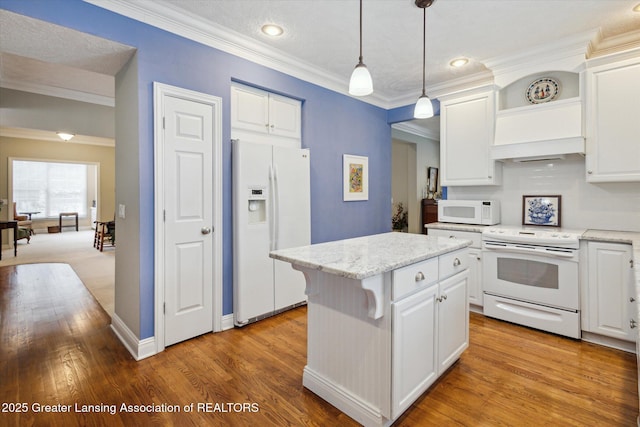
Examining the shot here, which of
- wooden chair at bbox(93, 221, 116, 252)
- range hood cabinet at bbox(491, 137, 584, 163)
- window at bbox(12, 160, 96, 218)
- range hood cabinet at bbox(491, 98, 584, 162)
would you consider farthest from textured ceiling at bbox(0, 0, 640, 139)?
window at bbox(12, 160, 96, 218)

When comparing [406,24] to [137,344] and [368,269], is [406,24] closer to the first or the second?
[368,269]

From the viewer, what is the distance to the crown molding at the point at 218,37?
233cm

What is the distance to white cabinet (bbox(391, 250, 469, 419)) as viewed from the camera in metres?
1.59

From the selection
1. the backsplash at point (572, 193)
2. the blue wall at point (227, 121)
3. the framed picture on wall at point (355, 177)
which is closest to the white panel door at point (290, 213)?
the blue wall at point (227, 121)

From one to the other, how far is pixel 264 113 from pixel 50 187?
10.5 m

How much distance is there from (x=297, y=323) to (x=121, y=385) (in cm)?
147

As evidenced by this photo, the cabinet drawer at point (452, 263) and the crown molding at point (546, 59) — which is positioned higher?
the crown molding at point (546, 59)

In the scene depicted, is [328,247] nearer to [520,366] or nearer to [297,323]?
[297,323]

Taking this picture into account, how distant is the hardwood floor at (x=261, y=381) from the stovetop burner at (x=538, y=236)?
32.0 inches

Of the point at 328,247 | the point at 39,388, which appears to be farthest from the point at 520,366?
the point at 39,388

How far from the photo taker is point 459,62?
3.48 m

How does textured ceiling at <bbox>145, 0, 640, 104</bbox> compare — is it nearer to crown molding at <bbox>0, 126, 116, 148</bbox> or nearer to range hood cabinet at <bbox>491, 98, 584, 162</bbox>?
range hood cabinet at <bbox>491, 98, 584, 162</bbox>

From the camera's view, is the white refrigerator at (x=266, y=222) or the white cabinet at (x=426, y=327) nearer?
the white cabinet at (x=426, y=327)

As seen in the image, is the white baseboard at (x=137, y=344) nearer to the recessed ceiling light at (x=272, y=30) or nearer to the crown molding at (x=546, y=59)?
the recessed ceiling light at (x=272, y=30)
